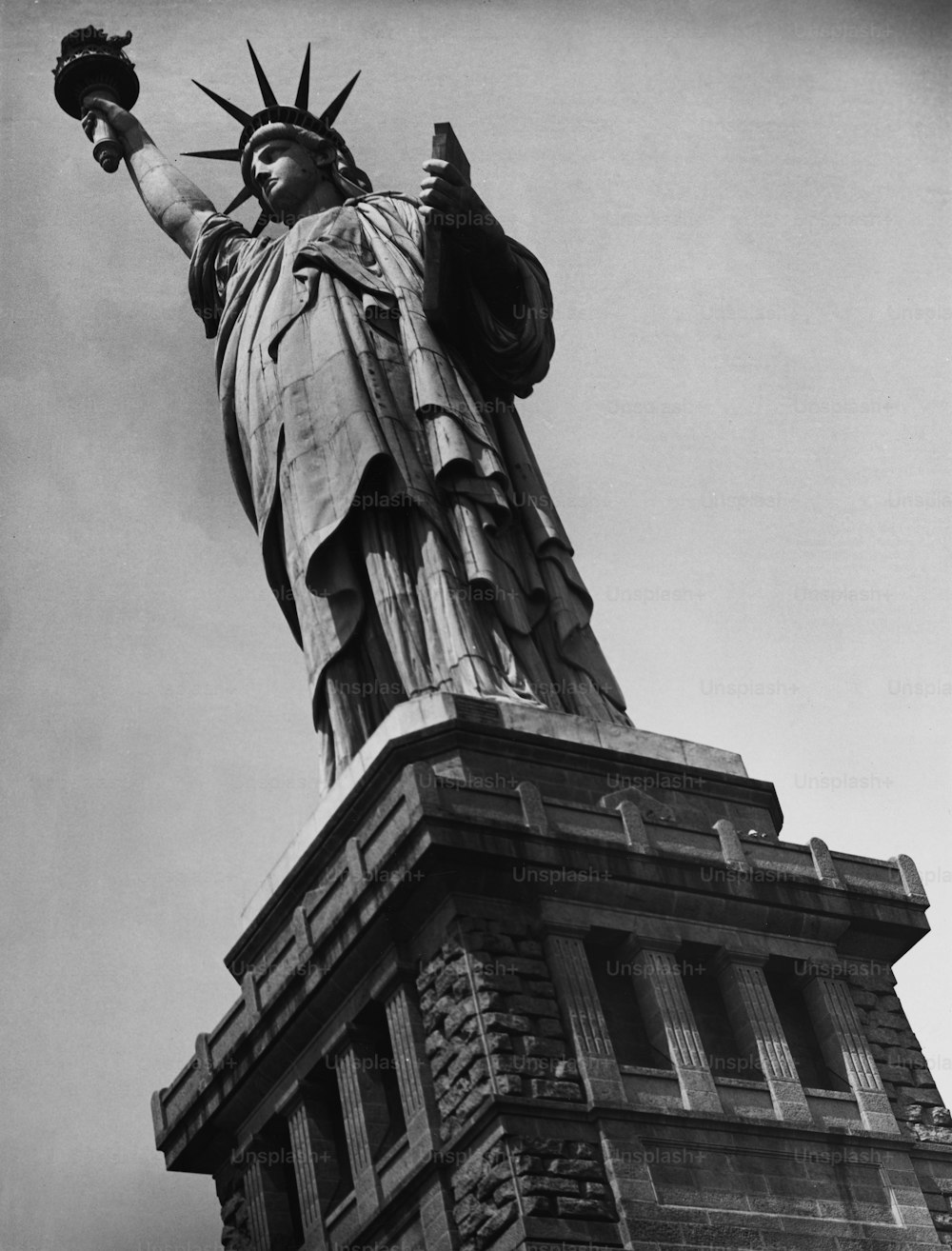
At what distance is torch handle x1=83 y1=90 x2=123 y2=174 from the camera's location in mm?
30734

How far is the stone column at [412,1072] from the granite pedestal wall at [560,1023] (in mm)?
35

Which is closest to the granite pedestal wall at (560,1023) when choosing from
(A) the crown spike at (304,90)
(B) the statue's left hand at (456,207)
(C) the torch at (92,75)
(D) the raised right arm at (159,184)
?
(B) the statue's left hand at (456,207)

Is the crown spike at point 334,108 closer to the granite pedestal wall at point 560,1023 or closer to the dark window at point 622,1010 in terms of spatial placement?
the granite pedestal wall at point 560,1023

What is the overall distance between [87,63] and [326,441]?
9512mm

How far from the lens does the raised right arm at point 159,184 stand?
29375mm

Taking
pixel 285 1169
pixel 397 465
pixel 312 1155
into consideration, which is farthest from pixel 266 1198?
pixel 397 465

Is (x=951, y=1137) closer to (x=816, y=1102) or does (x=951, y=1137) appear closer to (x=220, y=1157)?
(x=816, y=1102)

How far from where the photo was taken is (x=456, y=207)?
24.9 metres

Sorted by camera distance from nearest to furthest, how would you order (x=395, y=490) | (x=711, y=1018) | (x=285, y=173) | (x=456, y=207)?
(x=711, y=1018), (x=395, y=490), (x=456, y=207), (x=285, y=173)

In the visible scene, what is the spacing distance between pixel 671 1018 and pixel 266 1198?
433 centimetres

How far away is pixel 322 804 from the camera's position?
882 inches

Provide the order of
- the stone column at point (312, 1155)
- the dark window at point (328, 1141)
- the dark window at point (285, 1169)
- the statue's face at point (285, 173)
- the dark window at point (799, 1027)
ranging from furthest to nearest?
the statue's face at point (285, 173) → the dark window at point (285, 1169) → the dark window at point (799, 1027) → the dark window at point (328, 1141) → the stone column at point (312, 1155)

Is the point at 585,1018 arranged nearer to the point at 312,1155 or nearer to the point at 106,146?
the point at 312,1155

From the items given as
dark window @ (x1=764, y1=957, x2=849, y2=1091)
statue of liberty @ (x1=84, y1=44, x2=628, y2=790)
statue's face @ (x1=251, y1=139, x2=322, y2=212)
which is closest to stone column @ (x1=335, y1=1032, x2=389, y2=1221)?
statue of liberty @ (x1=84, y1=44, x2=628, y2=790)
